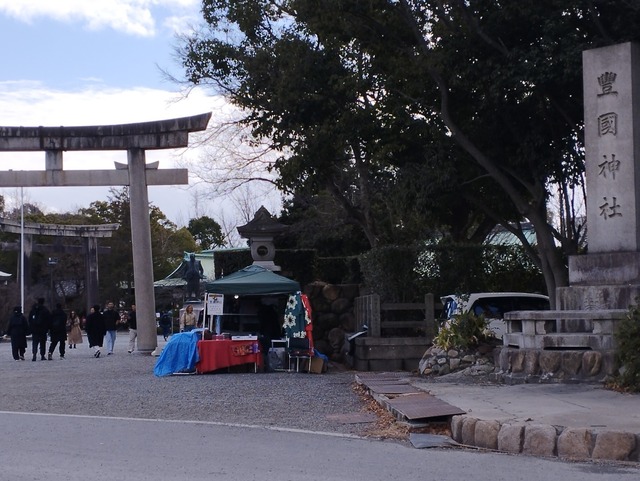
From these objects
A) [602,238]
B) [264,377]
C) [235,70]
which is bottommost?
[264,377]

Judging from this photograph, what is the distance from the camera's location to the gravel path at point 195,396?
1273 centimetres

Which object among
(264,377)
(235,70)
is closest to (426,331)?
(264,377)

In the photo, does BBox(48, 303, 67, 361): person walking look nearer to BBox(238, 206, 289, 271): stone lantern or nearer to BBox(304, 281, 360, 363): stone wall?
BBox(238, 206, 289, 271): stone lantern

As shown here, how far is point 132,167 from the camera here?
2770cm

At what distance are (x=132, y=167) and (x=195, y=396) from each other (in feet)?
45.5

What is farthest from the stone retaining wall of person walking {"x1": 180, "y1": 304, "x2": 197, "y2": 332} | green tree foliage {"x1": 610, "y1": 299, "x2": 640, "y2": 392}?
person walking {"x1": 180, "y1": 304, "x2": 197, "y2": 332}

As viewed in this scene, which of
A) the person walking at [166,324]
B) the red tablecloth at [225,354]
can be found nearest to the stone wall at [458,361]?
the red tablecloth at [225,354]

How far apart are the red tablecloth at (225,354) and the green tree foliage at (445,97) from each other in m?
3.94

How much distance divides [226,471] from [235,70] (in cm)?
1778

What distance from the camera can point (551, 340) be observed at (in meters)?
14.0

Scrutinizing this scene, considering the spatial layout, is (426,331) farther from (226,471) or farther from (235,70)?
(226,471)

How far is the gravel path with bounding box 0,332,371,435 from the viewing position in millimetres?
12727

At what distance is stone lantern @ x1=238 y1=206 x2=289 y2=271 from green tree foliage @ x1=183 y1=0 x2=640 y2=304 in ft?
7.41

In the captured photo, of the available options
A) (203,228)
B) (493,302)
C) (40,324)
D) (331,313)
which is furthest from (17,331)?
(203,228)
